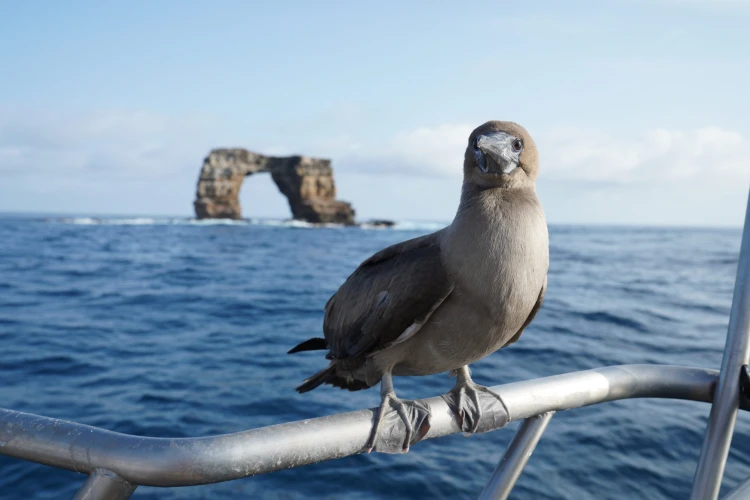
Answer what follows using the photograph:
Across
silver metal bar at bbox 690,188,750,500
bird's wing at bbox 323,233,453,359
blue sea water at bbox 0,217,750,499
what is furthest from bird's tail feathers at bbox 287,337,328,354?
blue sea water at bbox 0,217,750,499

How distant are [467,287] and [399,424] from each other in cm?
60

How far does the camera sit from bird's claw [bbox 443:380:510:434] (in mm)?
2070

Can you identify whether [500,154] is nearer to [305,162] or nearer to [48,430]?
[48,430]

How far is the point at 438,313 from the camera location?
238cm

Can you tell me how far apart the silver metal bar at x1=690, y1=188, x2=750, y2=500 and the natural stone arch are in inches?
2455

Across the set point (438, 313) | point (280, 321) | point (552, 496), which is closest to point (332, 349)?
point (438, 313)

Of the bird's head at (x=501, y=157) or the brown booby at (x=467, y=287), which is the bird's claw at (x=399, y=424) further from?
the bird's head at (x=501, y=157)

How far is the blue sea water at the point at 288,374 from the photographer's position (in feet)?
18.0

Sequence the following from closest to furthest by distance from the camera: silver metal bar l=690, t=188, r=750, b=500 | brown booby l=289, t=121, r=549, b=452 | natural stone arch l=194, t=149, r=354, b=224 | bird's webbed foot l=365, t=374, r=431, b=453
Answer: bird's webbed foot l=365, t=374, r=431, b=453
silver metal bar l=690, t=188, r=750, b=500
brown booby l=289, t=121, r=549, b=452
natural stone arch l=194, t=149, r=354, b=224

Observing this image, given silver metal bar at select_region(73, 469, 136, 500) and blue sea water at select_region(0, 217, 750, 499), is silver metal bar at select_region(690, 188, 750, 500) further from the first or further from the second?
blue sea water at select_region(0, 217, 750, 499)

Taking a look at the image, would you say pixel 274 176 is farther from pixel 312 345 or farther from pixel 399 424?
pixel 399 424

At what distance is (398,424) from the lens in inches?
77.2

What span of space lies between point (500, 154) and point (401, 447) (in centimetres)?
114

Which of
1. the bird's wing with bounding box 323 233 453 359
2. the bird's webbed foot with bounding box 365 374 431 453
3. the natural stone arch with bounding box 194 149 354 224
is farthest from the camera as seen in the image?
the natural stone arch with bounding box 194 149 354 224
